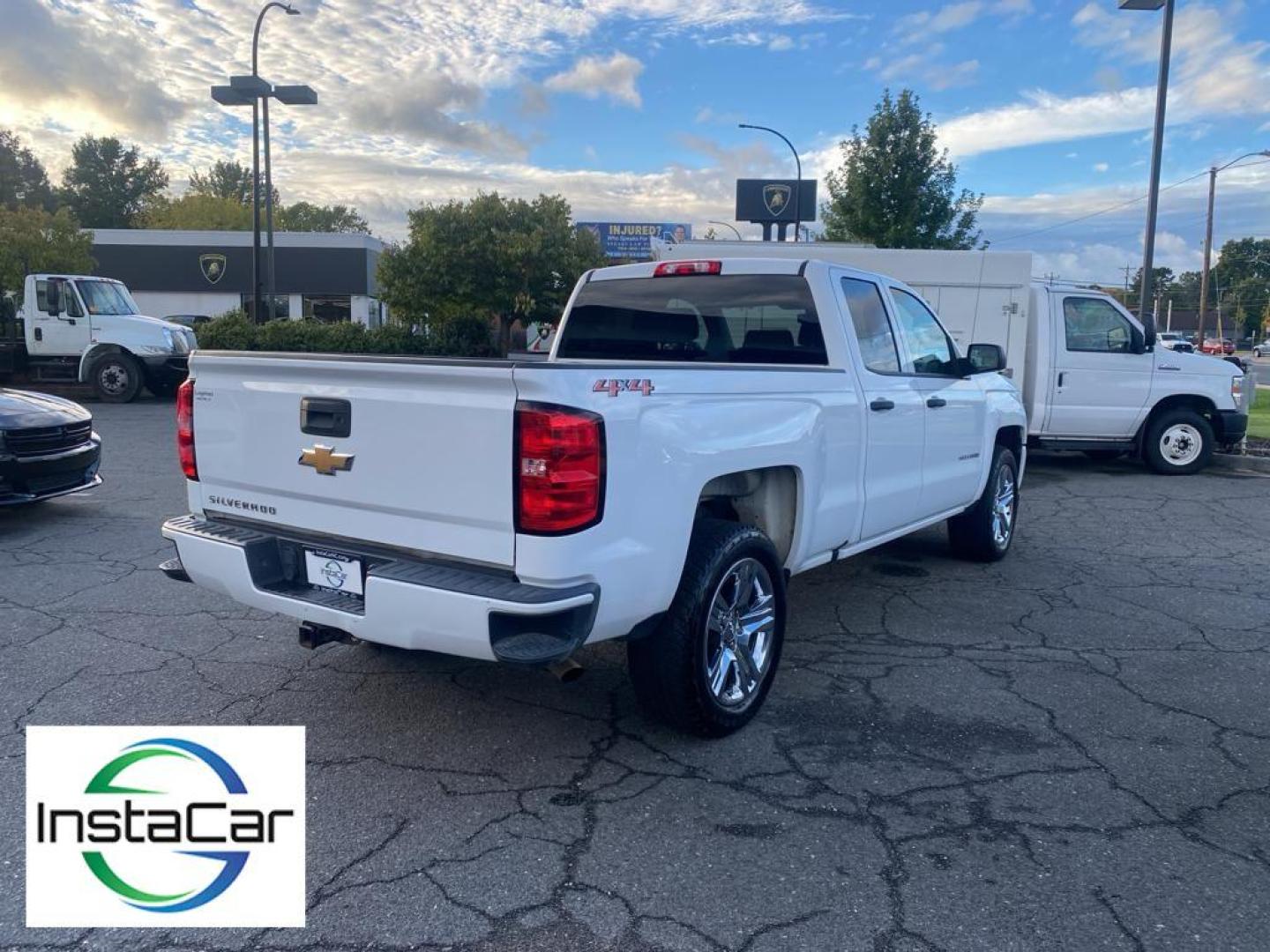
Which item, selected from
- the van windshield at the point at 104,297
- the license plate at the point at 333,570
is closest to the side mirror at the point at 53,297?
the van windshield at the point at 104,297

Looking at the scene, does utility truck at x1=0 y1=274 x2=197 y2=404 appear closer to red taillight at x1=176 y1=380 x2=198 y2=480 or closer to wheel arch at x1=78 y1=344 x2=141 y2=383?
wheel arch at x1=78 y1=344 x2=141 y2=383

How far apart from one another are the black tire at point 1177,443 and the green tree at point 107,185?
7888cm

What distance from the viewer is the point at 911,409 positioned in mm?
5512

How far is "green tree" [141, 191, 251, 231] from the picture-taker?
56.1 metres

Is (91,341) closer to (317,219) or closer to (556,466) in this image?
(556,466)

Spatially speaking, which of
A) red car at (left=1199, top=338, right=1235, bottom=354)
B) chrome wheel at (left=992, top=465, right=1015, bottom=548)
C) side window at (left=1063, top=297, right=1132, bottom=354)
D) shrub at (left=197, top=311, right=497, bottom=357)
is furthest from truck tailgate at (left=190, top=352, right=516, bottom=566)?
red car at (left=1199, top=338, right=1235, bottom=354)

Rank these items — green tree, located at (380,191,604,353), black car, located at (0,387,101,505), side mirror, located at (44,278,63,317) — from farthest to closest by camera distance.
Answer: green tree, located at (380,191,604,353)
side mirror, located at (44,278,63,317)
black car, located at (0,387,101,505)

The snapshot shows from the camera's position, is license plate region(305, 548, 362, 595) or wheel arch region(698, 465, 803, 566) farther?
wheel arch region(698, 465, 803, 566)

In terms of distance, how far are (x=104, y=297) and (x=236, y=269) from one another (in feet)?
86.4

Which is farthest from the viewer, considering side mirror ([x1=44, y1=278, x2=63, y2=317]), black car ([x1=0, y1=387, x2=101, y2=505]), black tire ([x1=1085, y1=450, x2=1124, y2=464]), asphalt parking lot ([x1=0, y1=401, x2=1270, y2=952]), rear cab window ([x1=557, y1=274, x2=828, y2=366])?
side mirror ([x1=44, y1=278, x2=63, y2=317])

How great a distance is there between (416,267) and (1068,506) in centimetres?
2359

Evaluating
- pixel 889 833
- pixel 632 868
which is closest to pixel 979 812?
pixel 889 833

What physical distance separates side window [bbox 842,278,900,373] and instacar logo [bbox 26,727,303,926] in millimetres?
3375

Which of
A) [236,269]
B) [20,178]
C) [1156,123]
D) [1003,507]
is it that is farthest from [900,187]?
[20,178]
